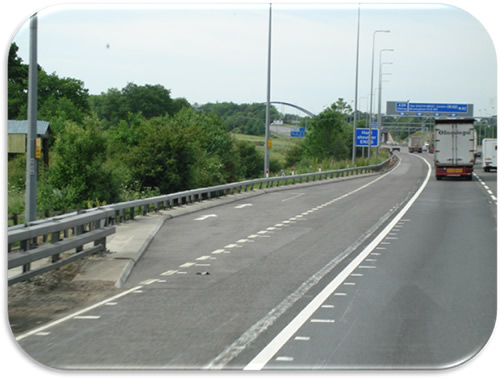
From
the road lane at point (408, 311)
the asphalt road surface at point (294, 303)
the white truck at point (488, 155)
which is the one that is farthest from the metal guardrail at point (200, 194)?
the white truck at point (488, 155)

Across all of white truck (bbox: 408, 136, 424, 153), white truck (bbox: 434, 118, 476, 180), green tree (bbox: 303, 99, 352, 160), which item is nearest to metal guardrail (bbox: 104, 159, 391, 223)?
white truck (bbox: 434, 118, 476, 180)

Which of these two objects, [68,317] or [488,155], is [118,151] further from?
[68,317]

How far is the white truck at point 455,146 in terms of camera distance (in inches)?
1937

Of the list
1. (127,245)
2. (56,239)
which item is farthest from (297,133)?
(56,239)

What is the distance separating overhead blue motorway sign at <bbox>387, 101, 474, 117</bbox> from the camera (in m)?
93.4

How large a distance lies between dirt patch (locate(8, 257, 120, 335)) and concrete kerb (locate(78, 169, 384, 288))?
339 millimetres

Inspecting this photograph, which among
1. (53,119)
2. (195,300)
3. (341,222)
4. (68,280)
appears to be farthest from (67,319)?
(53,119)

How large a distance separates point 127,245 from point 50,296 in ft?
17.6

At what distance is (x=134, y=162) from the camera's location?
172ft

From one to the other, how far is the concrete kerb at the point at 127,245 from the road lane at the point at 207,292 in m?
0.25

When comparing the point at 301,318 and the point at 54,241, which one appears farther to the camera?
the point at 54,241

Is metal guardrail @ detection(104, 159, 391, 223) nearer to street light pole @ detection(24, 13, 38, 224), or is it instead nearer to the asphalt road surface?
the asphalt road surface

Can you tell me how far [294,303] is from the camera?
432 inches

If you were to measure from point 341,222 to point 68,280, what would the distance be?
470 inches
